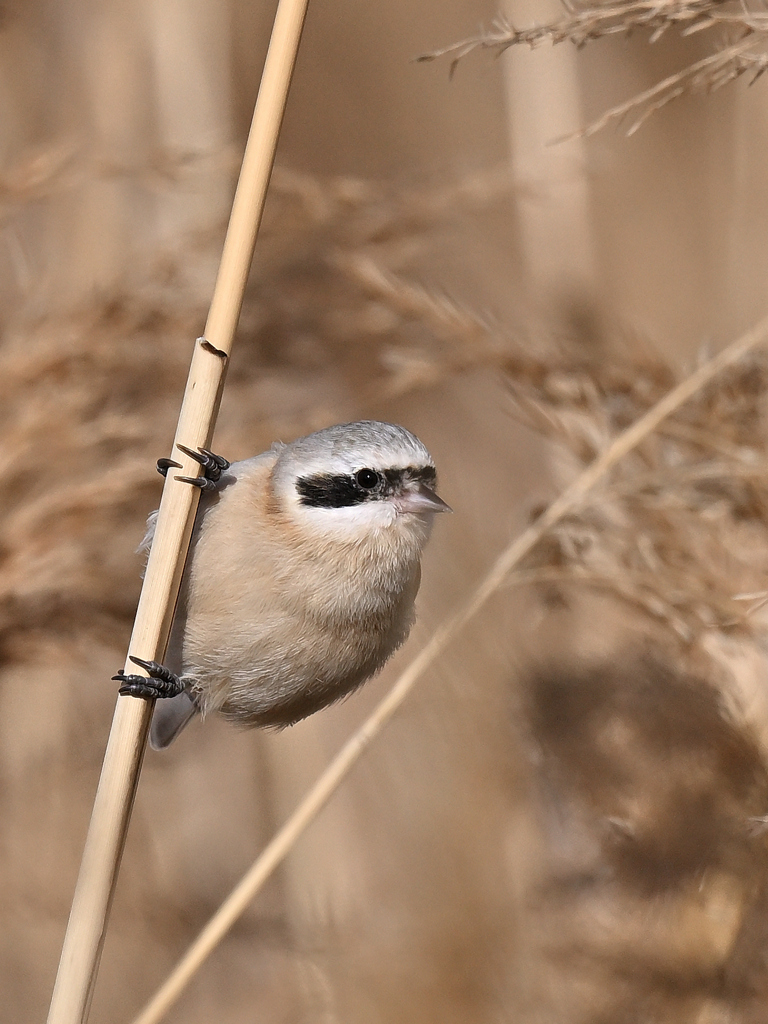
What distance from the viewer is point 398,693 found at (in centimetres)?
187

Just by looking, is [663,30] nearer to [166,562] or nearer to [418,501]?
[418,501]

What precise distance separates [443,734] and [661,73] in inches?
102

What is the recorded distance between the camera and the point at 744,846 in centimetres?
232

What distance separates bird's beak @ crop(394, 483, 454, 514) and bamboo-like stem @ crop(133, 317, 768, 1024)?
0.28m

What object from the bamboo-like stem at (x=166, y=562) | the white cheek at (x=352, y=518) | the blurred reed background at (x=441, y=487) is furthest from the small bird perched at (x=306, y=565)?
the blurred reed background at (x=441, y=487)

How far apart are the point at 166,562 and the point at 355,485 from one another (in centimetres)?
43

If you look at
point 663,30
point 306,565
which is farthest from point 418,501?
point 663,30

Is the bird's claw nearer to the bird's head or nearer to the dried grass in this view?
the bird's head

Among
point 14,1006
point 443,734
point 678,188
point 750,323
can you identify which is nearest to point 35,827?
point 14,1006

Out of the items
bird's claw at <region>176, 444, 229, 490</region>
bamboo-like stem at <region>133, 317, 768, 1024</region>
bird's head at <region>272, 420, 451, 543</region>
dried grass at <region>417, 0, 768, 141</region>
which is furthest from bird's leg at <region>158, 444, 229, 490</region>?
dried grass at <region>417, 0, 768, 141</region>

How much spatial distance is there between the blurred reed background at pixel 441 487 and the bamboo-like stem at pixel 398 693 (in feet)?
0.36

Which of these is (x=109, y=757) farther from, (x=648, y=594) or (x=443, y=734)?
(x=443, y=734)

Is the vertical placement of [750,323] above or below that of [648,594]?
above

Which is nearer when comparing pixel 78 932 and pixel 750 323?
pixel 78 932
